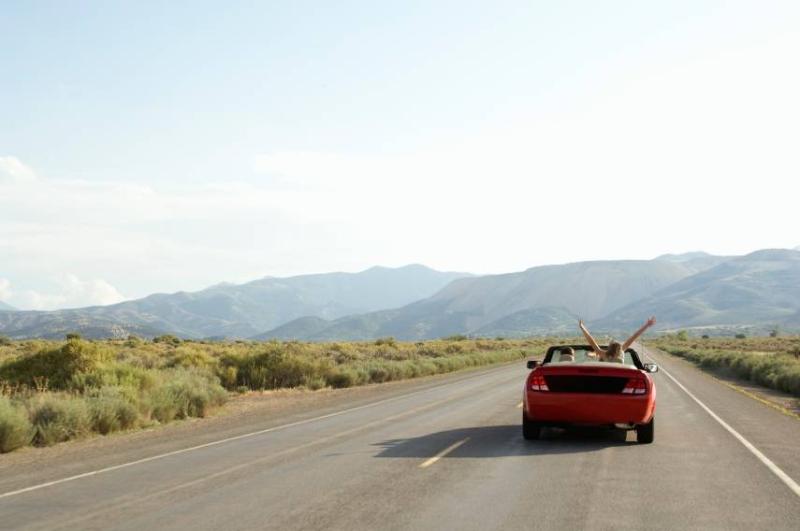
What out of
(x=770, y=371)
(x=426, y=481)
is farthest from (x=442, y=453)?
(x=770, y=371)

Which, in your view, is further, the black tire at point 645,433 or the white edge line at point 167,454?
the black tire at point 645,433

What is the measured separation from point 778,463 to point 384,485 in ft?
18.6

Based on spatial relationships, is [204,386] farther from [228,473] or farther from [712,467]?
[712,467]

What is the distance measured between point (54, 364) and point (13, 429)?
1167 centimetres

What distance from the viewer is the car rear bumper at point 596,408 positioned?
12180mm

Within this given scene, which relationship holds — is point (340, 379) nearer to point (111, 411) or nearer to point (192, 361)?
point (192, 361)

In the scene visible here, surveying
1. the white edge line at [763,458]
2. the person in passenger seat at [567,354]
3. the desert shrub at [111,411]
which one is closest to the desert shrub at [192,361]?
the desert shrub at [111,411]

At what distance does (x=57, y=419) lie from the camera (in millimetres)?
14938

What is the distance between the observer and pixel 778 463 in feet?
36.0

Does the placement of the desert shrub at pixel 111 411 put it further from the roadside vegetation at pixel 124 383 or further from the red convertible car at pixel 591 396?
the red convertible car at pixel 591 396

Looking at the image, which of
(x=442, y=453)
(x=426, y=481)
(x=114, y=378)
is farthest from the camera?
(x=114, y=378)

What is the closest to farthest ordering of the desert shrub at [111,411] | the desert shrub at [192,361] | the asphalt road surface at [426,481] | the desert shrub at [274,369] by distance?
1. the asphalt road surface at [426,481]
2. the desert shrub at [111,411]
3. the desert shrub at [274,369]
4. the desert shrub at [192,361]

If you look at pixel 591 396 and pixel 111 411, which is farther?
pixel 111 411

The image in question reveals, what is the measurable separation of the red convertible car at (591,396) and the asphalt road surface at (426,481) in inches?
17.4
